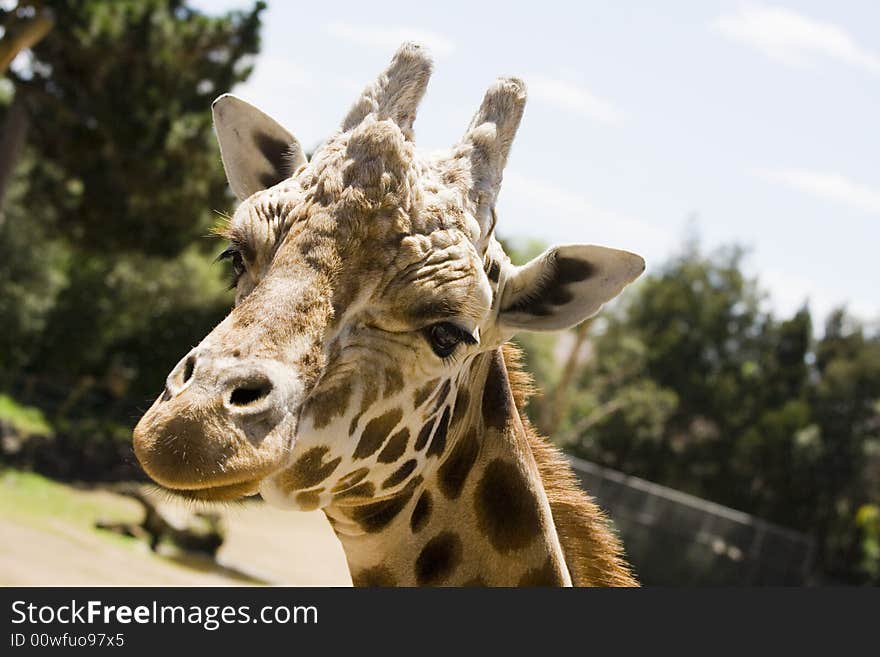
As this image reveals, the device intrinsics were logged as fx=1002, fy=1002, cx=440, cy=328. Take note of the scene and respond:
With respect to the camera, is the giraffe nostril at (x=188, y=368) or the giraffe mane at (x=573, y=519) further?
the giraffe mane at (x=573, y=519)

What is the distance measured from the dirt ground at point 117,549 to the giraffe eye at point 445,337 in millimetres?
8290

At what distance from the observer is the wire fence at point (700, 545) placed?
3328 centimetres

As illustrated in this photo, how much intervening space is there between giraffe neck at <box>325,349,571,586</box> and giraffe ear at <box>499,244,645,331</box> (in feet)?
0.92

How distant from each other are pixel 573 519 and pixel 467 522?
2.10 ft

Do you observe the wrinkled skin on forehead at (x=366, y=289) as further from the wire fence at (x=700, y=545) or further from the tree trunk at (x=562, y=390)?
the wire fence at (x=700, y=545)

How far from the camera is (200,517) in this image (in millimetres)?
23234

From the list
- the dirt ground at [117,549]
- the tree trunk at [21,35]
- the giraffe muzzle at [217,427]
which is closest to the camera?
the giraffe muzzle at [217,427]

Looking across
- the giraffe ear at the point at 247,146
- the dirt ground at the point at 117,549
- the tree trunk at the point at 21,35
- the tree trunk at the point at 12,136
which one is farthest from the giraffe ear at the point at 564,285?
the tree trunk at the point at 12,136

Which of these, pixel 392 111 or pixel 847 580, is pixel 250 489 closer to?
pixel 392 111

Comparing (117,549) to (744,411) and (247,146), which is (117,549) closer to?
(247,146)

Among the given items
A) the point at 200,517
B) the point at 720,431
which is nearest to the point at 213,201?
the point at 200,517

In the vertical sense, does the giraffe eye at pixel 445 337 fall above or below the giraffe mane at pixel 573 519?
above

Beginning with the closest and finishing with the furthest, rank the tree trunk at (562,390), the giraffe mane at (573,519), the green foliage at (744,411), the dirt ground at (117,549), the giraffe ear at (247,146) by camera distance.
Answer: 1. the giraffe ear at (247,146)
2. the giraffe mane at (573,519)
3. the dirt ground at (117,549)
4. the tree trunk at (562,390)
5. the green foliage at (744,411)

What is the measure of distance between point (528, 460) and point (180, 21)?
21.7 meters
